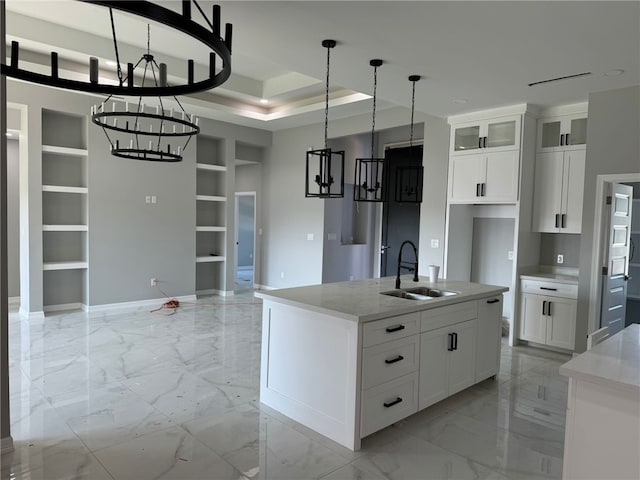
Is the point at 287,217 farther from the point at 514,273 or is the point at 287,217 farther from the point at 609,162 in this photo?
the point at 609,162

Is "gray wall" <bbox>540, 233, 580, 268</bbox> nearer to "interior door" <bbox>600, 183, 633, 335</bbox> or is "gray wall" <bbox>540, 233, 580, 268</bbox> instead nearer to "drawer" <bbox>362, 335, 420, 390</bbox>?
"interior door" <bbox>600, 183, 633, 335</bbox>

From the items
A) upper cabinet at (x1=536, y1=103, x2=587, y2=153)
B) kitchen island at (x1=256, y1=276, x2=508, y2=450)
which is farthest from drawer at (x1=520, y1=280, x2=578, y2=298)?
kitchen island at (x1=256, y1=276, x2=508, y2=450)

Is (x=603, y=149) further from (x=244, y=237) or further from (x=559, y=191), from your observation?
(x=244, y=237)

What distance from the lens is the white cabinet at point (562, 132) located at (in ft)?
15.9

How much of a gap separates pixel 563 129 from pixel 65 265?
675 centimetres

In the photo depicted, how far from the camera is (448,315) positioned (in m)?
3.25

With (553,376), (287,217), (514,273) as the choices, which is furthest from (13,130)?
(553,376)

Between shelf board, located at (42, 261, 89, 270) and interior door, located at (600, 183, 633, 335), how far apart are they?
6639 mm

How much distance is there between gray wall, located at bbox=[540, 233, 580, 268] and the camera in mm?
5207

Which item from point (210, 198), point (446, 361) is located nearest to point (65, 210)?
point (210, 198)

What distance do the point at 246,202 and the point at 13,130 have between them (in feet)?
19.6

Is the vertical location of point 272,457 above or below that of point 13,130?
below

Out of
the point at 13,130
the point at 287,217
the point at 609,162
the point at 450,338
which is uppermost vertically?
the point at 13,130

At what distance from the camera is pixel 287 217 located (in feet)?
26.4
